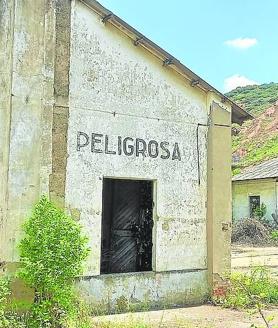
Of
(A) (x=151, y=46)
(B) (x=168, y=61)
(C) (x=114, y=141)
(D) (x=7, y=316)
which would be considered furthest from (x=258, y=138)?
(D) (x=7, y=316)

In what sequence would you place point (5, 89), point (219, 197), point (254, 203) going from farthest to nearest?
point (254, 203) < point (219, 197) < point (5, 89)

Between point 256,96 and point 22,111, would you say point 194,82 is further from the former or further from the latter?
point 256,96

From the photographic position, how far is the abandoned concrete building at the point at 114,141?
828cm

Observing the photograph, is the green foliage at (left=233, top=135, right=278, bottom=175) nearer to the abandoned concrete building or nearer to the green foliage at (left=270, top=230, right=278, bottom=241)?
the green foliage at (left=270, top=230, right=278, bottom=241)

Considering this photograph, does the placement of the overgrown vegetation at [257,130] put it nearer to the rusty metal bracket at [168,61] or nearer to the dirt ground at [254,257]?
the dirt ground at [254,257]

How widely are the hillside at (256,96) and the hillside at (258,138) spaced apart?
3049 mm

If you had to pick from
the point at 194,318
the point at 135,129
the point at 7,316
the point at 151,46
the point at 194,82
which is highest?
the point at 151,46

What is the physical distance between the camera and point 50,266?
6980 millimetres

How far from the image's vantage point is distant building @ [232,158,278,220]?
28172 millimetres

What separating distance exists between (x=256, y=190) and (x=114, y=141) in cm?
2170

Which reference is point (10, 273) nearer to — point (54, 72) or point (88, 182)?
point (88, 182)

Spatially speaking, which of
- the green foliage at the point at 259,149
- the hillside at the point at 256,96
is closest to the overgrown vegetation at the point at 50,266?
the green foliage at the point at 259,149

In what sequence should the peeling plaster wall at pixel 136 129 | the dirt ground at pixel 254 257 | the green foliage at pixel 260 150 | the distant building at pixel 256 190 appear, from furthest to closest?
1. the green foliage at pixel 260 150
2. the distant building at pixel 256 190
3. the dirt ground at pixel 254 257
4. the peeling plaster wall at pixel 136 129

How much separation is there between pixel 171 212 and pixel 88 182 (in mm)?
1796
